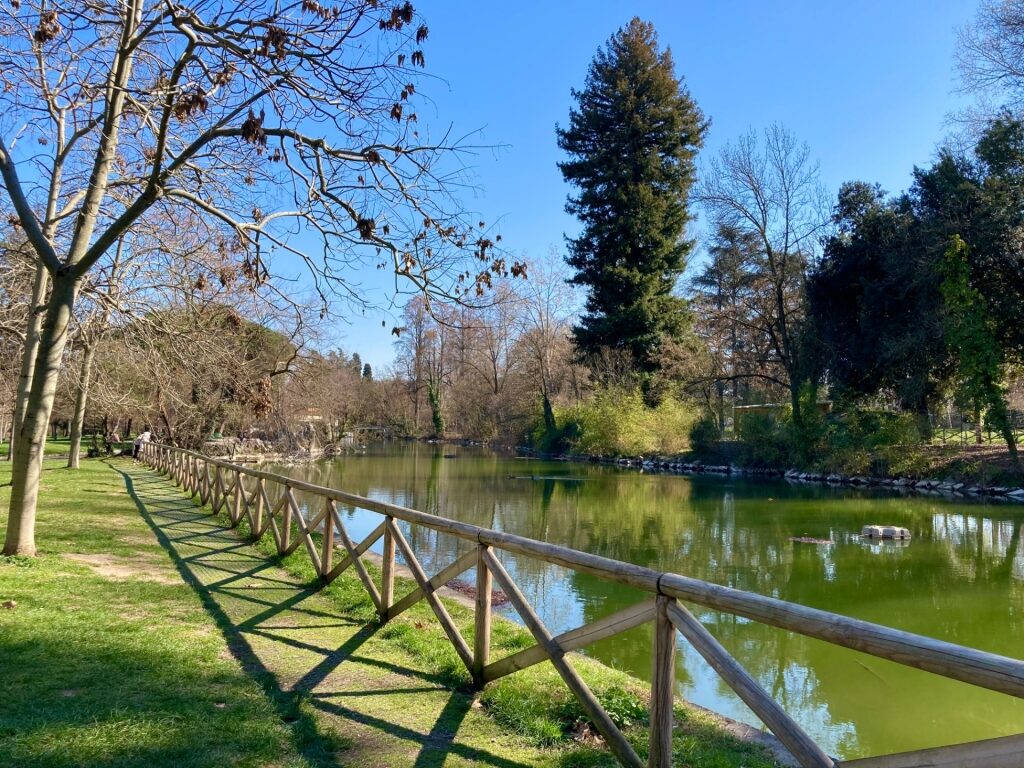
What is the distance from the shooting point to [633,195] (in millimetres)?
38406

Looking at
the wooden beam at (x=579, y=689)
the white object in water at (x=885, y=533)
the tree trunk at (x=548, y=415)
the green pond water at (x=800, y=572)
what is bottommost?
the green pond water at (x=800, y=572)

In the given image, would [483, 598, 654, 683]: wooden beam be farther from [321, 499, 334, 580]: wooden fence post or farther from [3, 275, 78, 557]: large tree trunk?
[3, 275, 78, 557]: large tree trunk

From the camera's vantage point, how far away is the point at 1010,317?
2367 cm

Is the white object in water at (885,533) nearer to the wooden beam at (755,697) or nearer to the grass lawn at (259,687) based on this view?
the grass lawn at (259,687)

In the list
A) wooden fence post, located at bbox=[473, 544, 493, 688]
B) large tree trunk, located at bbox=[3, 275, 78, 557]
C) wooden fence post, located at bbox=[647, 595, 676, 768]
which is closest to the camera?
wooden fence post, located at bbox=[647, 595, 676, 768]

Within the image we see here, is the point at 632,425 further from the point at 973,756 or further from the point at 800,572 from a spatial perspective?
the point at 973,756

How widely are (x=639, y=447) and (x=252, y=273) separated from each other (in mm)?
33494

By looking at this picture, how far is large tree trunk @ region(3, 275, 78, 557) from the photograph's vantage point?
6.75m

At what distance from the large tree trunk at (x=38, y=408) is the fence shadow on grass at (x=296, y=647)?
1612mm

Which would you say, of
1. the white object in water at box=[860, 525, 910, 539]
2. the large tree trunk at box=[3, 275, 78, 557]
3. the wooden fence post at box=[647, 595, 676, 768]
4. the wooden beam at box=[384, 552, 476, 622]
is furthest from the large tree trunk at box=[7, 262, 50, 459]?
the white object in water at box=[860, 525, 910, 539]

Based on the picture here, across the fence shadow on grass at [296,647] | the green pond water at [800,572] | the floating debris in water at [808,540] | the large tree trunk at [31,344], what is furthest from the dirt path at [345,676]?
the floating debris in water at [808,540]

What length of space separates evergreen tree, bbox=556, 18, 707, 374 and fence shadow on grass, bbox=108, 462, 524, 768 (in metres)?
31.1

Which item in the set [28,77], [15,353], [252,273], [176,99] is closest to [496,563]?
[252,273]

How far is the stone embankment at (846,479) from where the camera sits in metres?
21.5
